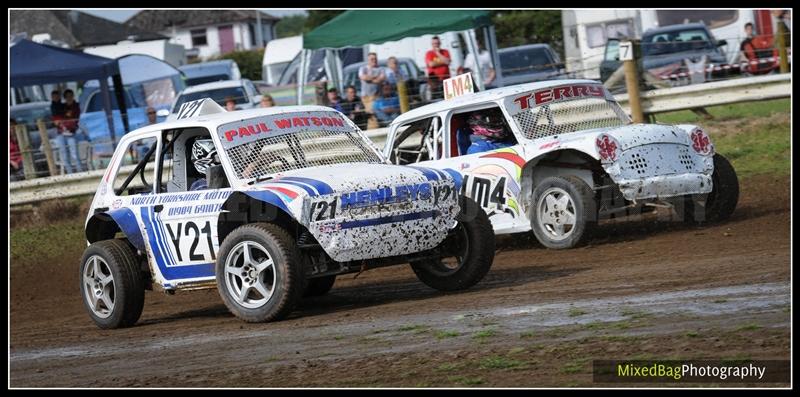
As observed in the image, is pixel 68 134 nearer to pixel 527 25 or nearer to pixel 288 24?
pixel 527 25

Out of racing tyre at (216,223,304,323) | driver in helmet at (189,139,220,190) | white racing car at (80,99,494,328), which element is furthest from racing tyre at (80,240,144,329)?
racing tyre at (216,223,304,323)

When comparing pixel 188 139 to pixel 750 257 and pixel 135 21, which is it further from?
pixel 135 21

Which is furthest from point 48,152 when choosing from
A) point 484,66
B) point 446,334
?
point 446,334

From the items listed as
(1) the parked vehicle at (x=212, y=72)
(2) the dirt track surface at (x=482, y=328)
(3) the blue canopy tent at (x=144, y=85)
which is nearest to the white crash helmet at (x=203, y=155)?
(2) the dirt track surface at (x=482, y=328)

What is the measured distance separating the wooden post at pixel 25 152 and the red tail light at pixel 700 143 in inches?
428

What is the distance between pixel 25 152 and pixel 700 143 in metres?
11.0

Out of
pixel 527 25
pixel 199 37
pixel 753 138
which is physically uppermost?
pixel 199 37

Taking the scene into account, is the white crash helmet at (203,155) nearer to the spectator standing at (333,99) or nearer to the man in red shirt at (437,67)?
the spectator standing at (333,99)

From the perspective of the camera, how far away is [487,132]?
1226 cm

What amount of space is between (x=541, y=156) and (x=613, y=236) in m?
1.32

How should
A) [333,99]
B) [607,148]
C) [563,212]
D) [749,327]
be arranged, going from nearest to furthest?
[749,327], [607,148], [563,212], [333,99]

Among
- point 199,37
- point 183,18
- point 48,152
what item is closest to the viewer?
point 48,152

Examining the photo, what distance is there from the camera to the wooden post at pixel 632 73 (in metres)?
16.4

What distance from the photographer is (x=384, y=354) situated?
6855 mm
